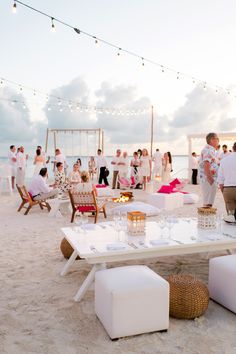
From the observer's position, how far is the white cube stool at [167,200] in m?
8.70

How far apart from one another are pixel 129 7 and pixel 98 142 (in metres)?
7.56

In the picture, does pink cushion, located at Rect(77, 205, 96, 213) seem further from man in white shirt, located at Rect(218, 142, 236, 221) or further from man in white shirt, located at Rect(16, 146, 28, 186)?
man in white shirt, located at Rect(16, 146, 28, 186)

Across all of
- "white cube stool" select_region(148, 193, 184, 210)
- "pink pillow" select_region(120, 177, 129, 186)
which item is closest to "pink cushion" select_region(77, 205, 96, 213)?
"white cube stool" select_region(148, 193, 184, 210)

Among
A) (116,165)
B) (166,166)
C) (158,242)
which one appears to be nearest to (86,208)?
(158,242)

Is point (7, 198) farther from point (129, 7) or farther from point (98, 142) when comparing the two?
point (129, 7)

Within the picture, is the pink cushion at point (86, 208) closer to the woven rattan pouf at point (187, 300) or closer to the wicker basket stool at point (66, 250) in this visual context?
the wicker basket stool at point (66, 250)

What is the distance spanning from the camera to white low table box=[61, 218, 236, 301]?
325 cm

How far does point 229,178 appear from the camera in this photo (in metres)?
5.12

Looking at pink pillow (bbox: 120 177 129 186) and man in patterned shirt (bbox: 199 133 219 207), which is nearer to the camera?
man in patterned shirt (bbox: 199 133 219 207)

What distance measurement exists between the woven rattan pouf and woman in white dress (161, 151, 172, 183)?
12.7 meters

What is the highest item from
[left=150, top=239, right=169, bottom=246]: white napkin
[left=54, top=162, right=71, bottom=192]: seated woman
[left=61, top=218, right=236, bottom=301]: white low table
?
[left=54, top=162, right=71, bottom=192]: seated woman

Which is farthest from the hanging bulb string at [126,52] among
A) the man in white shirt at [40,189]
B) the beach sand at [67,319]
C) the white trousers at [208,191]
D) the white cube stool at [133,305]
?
the white cube stool at [133,305]

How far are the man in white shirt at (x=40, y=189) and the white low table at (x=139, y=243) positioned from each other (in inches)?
163

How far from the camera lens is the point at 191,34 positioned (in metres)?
8.48
